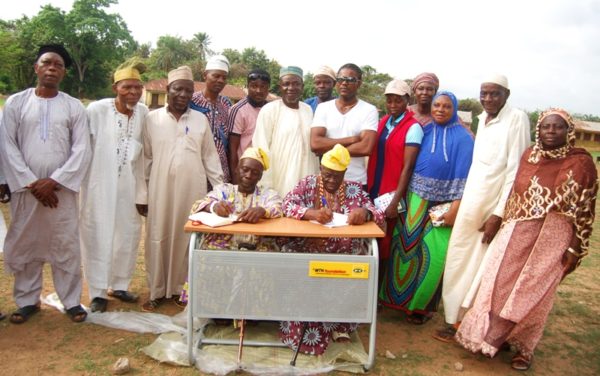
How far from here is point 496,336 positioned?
367 cm

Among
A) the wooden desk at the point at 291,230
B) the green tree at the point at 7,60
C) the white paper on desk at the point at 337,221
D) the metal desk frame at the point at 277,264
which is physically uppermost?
the green tree at the point at 7,60

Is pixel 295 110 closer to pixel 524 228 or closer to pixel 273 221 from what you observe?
pixel 273 221

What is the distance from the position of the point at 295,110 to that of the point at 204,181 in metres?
1.12

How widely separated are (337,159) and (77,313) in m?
2.72

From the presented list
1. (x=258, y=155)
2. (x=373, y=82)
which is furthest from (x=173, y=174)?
(x=373, y=82)

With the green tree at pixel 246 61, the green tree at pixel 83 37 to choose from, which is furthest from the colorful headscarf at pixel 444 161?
the green tree at pixel 246 61

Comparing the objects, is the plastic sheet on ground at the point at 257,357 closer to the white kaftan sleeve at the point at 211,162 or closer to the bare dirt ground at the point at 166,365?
the bare dirt ground at the point at 166,365

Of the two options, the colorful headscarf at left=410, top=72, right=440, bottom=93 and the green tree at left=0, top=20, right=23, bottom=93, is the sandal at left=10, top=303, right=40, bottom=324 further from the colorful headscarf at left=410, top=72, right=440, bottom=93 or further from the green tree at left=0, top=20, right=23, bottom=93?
the green tree at left=0, top=20, right=23, bottom=93

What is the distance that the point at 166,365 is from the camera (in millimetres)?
3531

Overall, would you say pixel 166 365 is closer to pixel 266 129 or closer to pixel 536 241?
pixel 266 129

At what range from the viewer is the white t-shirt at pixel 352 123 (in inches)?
166

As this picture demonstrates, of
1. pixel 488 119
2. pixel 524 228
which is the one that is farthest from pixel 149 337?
pixel 488 119

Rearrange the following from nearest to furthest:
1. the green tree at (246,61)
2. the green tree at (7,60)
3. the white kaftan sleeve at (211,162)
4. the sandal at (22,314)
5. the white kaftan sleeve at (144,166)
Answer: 1. the sandal at (22,314)
2. the white kaftan sleeve at (144,166)
3. the white kaftan sleeve at (211,162)
4. the green tree at (7,60)
5. the green tree at (246,61)

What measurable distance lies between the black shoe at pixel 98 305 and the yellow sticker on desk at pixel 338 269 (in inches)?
88.1
